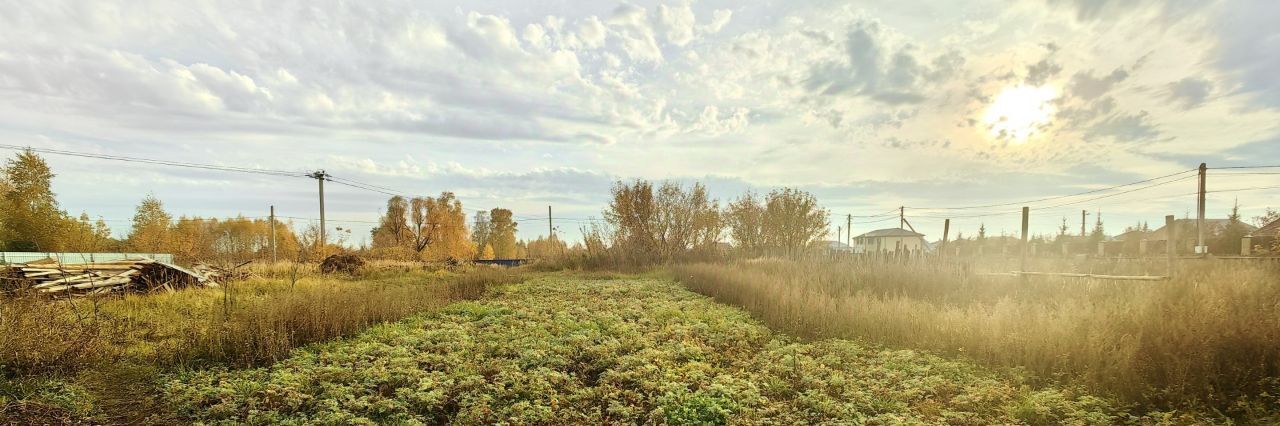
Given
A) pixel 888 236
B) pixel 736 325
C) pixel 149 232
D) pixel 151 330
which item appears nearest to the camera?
pixel 151 330

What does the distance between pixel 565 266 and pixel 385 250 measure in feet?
67.3

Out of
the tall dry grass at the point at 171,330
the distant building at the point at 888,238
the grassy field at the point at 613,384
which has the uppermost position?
the tall dry grass at the point at 171,330

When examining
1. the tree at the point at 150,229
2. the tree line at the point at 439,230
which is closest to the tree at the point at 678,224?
the tree line at the point at 439,230

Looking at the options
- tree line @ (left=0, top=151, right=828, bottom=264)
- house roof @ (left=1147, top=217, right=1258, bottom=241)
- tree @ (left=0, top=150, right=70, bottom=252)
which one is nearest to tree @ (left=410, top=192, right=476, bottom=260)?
tree line @ (left=0, top=151, right=828, bottom=264)

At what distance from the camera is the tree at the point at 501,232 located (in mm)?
56094

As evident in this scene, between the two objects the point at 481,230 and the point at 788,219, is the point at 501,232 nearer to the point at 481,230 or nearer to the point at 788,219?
the point at 481,230

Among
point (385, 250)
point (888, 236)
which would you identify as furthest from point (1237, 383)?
point (888, 236)

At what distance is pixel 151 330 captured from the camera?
7.45m

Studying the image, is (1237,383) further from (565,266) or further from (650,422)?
(565,266)

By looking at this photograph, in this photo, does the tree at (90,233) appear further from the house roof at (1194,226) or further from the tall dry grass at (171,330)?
the house roof at (1194,226)

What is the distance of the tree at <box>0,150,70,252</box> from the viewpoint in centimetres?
2637

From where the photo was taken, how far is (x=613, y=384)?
520 cm

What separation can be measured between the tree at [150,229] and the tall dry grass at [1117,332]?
40.1m

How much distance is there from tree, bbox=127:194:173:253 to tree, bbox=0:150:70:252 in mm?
3734
